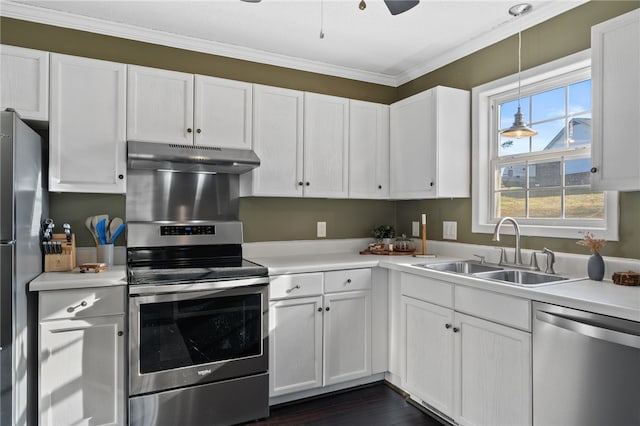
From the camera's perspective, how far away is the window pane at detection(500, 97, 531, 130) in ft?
9.03

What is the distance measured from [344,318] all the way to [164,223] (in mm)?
1418

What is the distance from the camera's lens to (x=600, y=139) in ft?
6.32

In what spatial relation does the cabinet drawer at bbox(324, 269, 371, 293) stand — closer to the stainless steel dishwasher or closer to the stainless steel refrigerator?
the stainless steel dishwasher

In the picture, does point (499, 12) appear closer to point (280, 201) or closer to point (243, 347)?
point (280, 201)

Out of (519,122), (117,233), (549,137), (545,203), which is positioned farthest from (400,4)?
(117,233)

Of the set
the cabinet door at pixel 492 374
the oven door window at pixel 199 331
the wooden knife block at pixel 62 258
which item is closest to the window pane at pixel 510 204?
the cabinet door at pixel 492 374

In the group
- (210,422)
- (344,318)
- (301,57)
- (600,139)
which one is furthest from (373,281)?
(301,57)

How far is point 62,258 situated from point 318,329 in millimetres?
1634

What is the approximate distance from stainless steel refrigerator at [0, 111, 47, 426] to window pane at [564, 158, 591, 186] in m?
3.02

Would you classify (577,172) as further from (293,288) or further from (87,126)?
(87,126)

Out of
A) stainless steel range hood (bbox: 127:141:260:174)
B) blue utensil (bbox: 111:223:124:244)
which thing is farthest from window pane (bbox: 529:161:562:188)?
blue utensil (bbox: 111:223:124:244)

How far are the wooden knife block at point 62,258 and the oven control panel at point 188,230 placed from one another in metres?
0.54

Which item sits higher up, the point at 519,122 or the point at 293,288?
the point at 519,122

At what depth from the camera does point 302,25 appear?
273 cm
